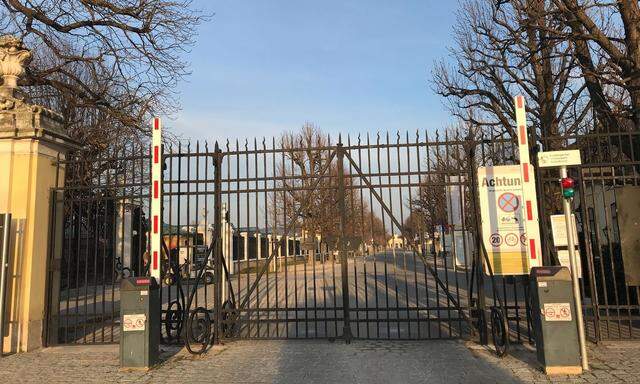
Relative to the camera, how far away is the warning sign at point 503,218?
728 cm

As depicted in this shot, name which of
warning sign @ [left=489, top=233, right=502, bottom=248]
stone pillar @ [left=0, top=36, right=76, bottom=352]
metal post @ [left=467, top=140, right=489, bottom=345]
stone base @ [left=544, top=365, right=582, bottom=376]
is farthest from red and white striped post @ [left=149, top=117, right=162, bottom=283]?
stone base @ [left=544, top=365, right=582, bottom=376]

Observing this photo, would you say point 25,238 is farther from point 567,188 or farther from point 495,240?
point 567,188

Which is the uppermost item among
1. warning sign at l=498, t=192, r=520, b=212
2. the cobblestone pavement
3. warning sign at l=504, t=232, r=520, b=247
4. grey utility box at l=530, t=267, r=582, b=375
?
warning sign at l=498, t=192, r=520, b=212

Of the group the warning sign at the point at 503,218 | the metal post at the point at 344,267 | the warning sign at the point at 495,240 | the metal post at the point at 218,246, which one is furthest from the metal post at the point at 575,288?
the metal post at the point at 218,246

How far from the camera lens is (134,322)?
6.61 meters

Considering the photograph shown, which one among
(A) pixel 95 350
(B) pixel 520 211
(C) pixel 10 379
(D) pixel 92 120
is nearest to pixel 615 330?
(B) pixel 520 211

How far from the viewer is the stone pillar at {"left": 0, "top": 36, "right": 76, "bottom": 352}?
25.6 feet

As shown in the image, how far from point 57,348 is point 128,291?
2.54 m

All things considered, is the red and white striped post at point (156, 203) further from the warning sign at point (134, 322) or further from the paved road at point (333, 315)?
the paved road at point (333, 315)

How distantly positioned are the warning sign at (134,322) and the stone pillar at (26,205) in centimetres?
239

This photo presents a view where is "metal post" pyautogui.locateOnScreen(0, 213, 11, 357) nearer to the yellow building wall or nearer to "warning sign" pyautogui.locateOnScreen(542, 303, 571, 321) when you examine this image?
the yellow building wall

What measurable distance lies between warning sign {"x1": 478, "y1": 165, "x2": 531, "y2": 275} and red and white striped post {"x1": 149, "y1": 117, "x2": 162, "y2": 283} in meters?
4.84

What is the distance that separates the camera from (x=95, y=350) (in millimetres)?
7879

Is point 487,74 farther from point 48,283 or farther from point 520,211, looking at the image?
point 48,283
